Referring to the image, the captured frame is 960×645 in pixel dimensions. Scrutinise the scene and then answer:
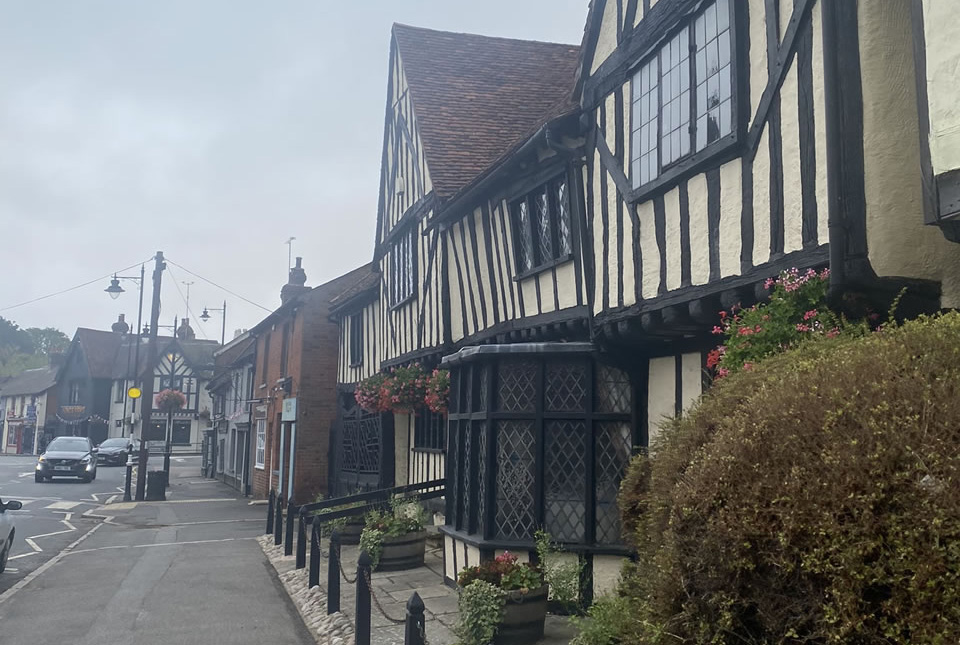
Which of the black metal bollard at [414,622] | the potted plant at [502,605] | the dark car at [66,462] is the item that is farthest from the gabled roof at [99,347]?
the black metal bollard at [414,622]

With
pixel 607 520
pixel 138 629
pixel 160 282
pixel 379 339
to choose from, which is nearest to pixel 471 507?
pixel 607 520

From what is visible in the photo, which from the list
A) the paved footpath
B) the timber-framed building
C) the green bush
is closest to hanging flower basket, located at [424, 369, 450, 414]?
the timber-framed building

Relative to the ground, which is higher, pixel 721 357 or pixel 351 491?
pixel 721 357

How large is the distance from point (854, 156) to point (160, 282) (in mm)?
23483

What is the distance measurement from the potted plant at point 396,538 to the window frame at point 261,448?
590 inches

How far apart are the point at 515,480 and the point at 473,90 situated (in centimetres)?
944

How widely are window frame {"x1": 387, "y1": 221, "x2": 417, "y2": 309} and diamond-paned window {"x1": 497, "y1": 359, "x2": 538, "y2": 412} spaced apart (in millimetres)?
5943

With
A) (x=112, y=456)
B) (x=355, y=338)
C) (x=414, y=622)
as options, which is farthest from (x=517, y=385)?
(x=112, y=456)

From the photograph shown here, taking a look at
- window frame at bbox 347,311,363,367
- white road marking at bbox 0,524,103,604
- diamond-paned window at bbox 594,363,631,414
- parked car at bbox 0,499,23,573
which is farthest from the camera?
window frame at bbox 347,311,363,367

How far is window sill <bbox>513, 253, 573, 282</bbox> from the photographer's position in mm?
9125

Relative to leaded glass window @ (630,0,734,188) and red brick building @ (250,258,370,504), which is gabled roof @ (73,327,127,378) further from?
leaded glass window @ (630,0,734,188)

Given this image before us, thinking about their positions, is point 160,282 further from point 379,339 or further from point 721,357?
point 721,357

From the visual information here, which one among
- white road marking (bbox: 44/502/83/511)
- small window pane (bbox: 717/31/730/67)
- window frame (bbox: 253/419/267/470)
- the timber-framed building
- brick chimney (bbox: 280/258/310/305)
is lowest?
white road marking (bbox: 44/502/83/511)

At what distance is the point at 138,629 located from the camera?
8461 mm
